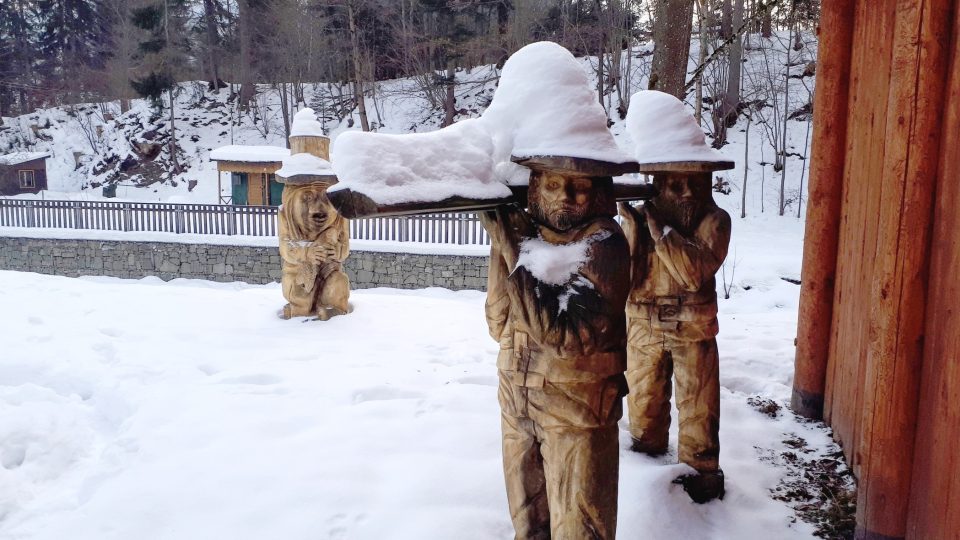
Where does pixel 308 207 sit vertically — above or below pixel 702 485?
above

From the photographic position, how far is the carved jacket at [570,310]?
7.60 feet

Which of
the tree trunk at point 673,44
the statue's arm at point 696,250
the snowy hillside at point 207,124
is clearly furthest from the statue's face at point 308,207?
the snowy hillside at point 207,124

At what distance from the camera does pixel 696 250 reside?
3.24m

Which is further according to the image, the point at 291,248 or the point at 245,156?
the point at 245,156

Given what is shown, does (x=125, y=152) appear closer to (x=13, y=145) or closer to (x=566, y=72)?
(x=13, y=145)

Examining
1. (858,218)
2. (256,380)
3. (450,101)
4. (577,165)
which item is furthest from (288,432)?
(450,101)

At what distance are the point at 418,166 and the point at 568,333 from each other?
2.67 feet

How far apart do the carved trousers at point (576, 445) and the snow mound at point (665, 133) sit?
1.40 meters

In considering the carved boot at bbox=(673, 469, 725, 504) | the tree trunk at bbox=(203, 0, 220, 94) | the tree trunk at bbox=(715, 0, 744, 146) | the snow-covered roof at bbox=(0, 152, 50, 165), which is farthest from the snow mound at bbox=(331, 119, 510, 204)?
the tree trunk at bbox=(203, 0, 220, 94)

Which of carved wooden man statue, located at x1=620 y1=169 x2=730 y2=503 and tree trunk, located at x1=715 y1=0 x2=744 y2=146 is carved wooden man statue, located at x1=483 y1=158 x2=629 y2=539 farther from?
tree trunk, located at x1=715 y1=0 x2=744 y2=146

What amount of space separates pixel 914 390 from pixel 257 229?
1488 cm

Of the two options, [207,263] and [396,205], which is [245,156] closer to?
[207,263]

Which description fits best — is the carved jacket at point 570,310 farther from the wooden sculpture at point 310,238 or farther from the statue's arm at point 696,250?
the wooden sculpture at point 310,238

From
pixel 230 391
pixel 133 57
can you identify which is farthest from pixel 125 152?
pixel 230 391
